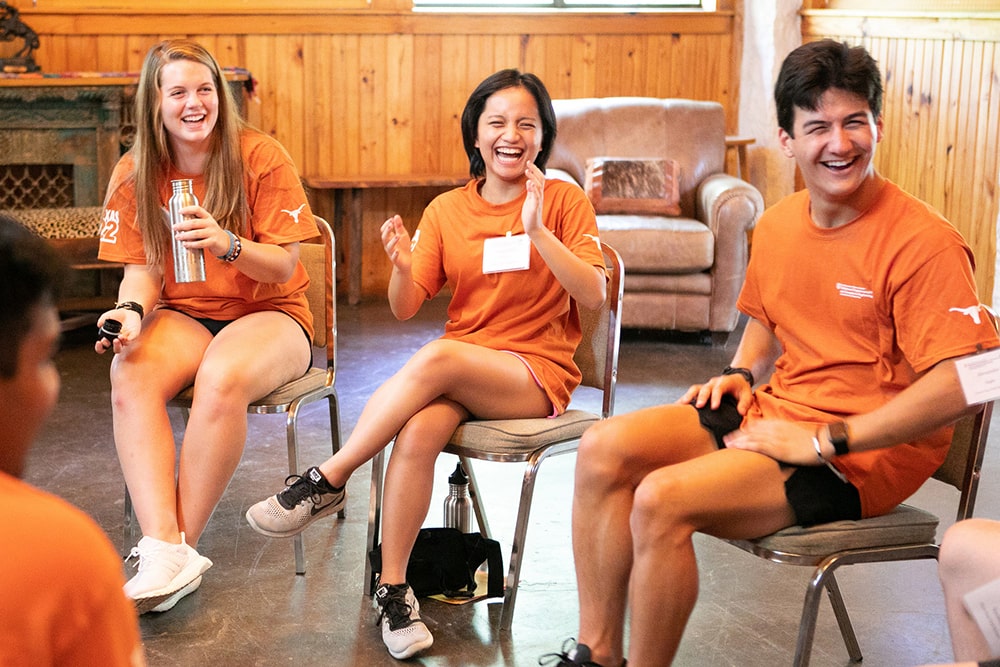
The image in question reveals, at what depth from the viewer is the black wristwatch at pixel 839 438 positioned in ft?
6.23

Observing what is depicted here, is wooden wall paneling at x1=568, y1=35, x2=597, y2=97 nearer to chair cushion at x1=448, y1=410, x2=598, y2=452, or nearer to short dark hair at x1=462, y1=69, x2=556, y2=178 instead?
short dark hair at x1=462, y1=69, x2=556, y2=178

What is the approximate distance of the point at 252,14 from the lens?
18.7ft

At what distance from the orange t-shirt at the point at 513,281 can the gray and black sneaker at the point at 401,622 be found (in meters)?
0.50

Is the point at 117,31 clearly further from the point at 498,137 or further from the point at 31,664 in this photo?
the point at 31,664

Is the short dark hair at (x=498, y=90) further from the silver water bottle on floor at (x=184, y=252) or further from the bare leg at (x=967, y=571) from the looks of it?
the bare leg at (x=967, y=571)

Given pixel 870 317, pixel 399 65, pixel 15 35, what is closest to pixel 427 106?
pixel 399 65

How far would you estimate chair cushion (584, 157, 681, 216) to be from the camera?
5.20 metres

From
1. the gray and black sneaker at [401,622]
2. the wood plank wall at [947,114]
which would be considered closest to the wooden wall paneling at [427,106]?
the wood plank wall at [947,114]

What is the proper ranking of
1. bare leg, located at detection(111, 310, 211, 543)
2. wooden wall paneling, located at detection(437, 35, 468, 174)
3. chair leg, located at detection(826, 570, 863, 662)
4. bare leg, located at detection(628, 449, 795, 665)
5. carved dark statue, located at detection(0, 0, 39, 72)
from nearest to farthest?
bare leg, located at detection(628, 449, 795, 665) < chair leg, located at detection(826, 570, 863, 662) < bare leg, located at detection(111, 310, 211, 543) < carved dark statue, located at detection(0, 0, 39, 72) < wooden wall paneling, located at detection(437, 35, 468, 174)

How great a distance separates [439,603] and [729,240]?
2.73 meters

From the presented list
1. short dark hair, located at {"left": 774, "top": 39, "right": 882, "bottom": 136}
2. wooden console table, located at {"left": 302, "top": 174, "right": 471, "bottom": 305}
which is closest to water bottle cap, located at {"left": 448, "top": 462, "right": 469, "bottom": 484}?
short dark hair, located at {"left": 774, "top": 39, "right": 882, "bottom": 136}

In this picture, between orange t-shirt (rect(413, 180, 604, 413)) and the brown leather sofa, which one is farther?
the brown leather sofa

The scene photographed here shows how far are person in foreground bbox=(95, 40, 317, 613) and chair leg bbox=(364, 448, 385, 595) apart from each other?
1.01ft

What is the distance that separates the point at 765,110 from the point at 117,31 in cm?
317
